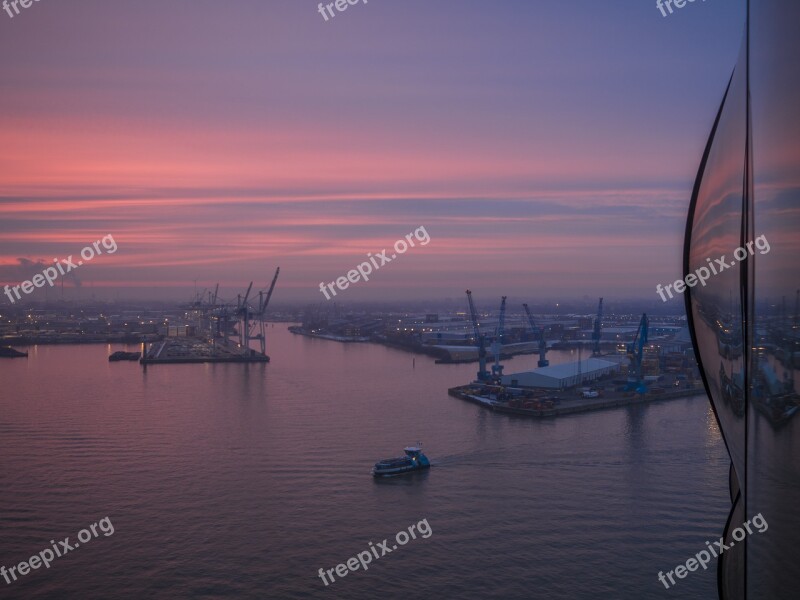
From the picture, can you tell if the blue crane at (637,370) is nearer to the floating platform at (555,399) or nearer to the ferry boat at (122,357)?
the floating platform at (555,399)

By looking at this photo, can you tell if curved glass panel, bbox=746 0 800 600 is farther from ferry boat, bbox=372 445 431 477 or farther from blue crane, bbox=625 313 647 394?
blue crane, bbox=625 313 647 394

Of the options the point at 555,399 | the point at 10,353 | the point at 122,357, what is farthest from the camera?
the point at 10,353

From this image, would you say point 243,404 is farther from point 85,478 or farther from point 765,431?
point 765,431

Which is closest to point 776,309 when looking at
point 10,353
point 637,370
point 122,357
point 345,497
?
point 345,497

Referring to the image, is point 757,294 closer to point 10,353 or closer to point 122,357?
point 122,357

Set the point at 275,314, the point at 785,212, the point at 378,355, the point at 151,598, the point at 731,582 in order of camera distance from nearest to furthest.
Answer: the point at 785,212
the point at 731,582
the point at 151,598
the point at 378,355
the point at 275,314

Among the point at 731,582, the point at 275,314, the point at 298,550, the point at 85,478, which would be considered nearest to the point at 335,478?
the point at 298,550
